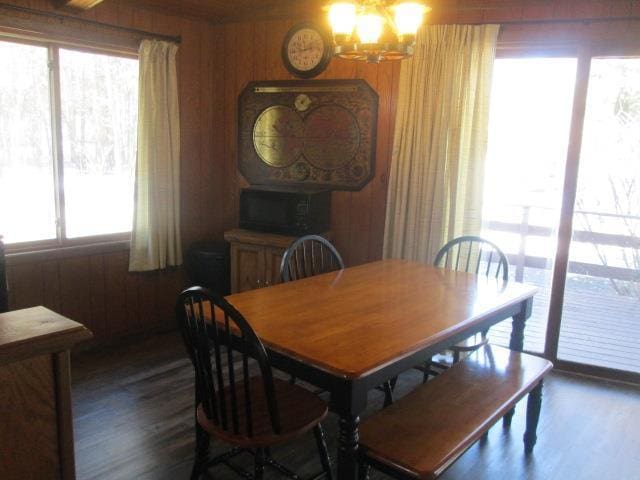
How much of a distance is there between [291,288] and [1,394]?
5.40 ft

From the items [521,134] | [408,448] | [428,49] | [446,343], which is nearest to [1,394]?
[408,448]

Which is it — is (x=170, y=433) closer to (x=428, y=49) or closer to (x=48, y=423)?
(x=48, y=423)

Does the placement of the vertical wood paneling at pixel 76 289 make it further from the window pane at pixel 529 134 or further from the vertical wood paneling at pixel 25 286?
the window pane at pixel 529 134

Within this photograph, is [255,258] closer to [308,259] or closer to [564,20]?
[308,259]

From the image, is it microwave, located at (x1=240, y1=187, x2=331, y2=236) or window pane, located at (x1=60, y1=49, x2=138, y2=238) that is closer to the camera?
window pane, located at (x1=60, y1=49, x2=138, y2=238)

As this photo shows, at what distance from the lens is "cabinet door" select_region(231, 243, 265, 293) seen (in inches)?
145

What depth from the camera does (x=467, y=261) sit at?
123 inches

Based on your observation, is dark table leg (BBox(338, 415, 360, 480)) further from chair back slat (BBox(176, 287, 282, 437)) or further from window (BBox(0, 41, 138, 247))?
window (BBox(0, 41, 138, 247))

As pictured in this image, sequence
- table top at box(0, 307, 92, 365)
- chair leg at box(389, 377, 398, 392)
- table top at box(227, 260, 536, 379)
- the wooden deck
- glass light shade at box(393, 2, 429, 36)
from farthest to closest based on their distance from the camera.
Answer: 1. the wooden deck
2. chair leg at box(389, 377, 398, 392)
3. glass light shade at box(393, 2, 429, 36)
4. table top at box(227, 260, 536, 379)
5. table top at box(0, 307, 92, 365)

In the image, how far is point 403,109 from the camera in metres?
3.50

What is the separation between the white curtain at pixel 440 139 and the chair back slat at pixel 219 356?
76.3 inches

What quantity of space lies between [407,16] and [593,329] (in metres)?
3.06

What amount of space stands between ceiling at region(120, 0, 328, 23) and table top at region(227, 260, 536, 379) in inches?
79.4

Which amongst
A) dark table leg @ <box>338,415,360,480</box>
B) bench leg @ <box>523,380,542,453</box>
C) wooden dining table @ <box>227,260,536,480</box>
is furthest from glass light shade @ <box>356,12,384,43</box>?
bench leg @ <box>523,380,542,453</box>
